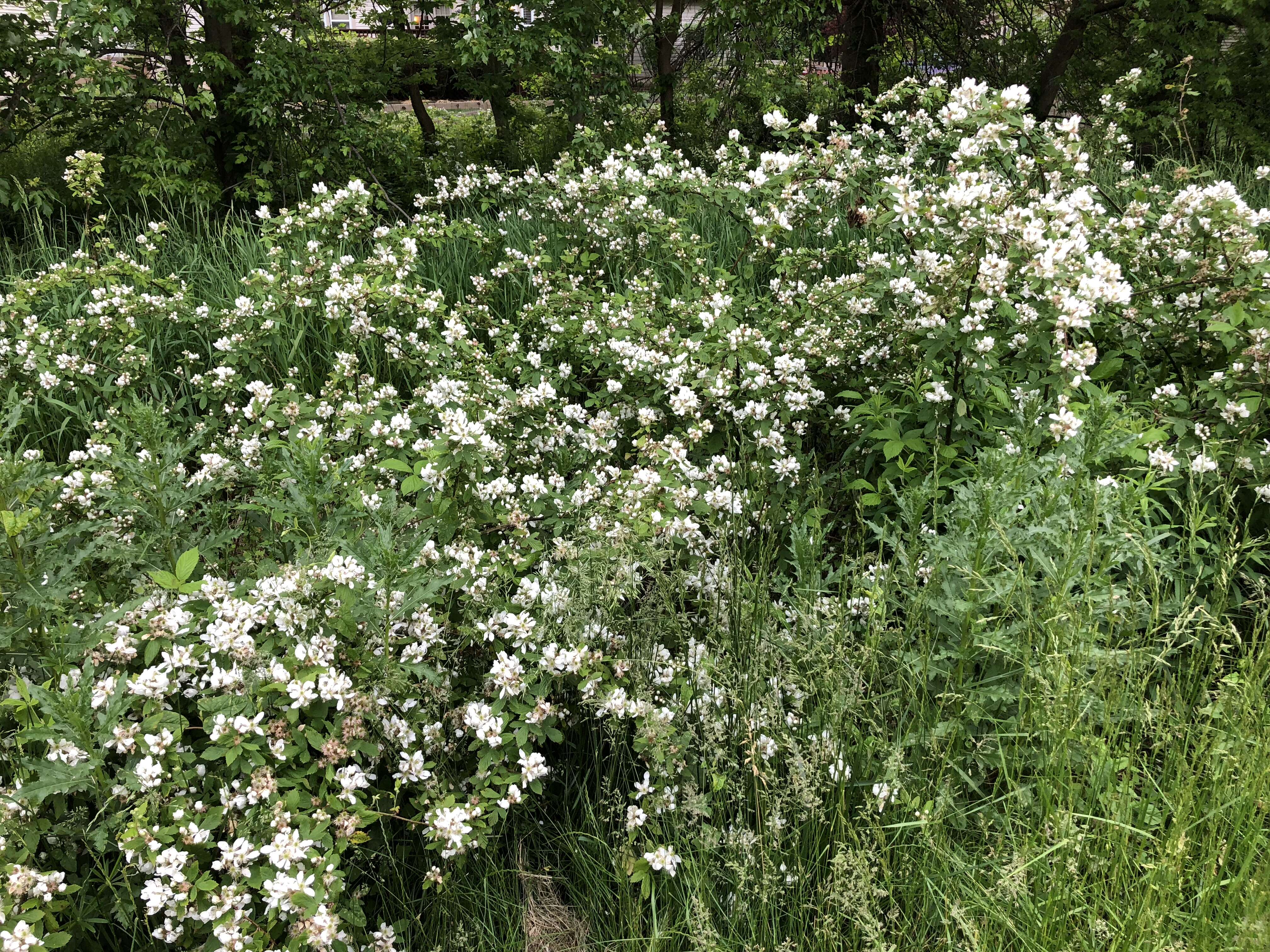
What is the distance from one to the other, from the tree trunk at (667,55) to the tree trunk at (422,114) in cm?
220

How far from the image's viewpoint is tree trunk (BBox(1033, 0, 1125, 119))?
28.9ft

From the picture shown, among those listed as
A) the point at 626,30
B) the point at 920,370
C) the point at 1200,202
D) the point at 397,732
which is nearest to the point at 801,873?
the point at 397,732

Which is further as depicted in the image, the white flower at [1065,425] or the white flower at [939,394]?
the white flower at [939,394]

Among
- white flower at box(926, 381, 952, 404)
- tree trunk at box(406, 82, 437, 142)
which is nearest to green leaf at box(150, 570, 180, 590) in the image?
white flower at box(926, 381, 952, 404)

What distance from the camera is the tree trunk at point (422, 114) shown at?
806 centimetres

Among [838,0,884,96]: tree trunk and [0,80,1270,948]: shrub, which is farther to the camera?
[838,0,884,96]: tree trunk

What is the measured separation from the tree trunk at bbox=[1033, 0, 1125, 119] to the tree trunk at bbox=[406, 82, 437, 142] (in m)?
5.86

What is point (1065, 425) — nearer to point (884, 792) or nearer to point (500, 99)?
point (884, 792)

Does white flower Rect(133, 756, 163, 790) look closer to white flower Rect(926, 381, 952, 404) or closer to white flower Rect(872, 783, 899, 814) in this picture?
white flower Rect(872, 783, 899, 814)

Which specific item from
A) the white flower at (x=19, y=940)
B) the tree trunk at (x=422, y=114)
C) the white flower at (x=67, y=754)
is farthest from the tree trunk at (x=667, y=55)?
the white flower at (x=19, y=940)

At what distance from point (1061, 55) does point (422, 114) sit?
21.2 ft

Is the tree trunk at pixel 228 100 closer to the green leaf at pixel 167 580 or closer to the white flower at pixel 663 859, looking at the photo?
the green leaf at pixel 167 580

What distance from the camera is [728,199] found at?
4590mm

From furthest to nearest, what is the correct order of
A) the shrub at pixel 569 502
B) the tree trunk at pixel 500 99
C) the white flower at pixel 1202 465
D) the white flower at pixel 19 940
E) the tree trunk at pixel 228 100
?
1. the tree trunk at pixel 500 99
2. the tree trunk at pixel 228 100
3. the white flower at pixel 1202 465
4. the shrub at pixel 569 502
5. the white flower at pixel 19 940
